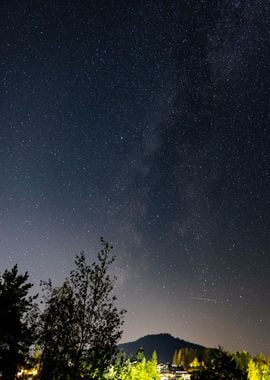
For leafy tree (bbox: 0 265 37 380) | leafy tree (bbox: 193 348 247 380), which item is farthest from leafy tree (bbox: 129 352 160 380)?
leafy tree (bbox: 0 265 37 380)

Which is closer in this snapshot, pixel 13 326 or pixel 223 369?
pixel 13 326

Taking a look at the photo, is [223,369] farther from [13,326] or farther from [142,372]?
[142,372]

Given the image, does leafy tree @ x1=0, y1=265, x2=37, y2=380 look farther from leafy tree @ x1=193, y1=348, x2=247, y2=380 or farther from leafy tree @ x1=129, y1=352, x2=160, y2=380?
leafy tree @ x1=129, y1=352, x2=160, y2=380

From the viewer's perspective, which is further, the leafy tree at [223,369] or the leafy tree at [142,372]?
the leafy tree at [142,372]

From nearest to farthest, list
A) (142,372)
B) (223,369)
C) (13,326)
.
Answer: (13,326), (223,369), (142,372)

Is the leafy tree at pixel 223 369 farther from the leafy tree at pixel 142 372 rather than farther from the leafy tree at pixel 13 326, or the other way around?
the leafy tree at pixel 142 372

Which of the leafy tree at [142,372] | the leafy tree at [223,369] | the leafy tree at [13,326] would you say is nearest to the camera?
the leafy tree at [13,326]

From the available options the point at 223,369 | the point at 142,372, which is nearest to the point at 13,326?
the point at 223,369

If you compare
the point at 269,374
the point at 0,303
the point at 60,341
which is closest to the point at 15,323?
the point at 0,303

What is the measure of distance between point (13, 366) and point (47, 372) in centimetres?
671

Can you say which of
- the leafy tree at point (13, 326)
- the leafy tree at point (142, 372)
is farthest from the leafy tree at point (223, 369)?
the leafy tree at point (142, 372)

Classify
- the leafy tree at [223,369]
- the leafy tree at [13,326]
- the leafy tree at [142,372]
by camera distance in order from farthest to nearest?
1. the leafy tree at [142,372]
2. the leafy tree at [223,369]
3. the leafy tree at [13,326]

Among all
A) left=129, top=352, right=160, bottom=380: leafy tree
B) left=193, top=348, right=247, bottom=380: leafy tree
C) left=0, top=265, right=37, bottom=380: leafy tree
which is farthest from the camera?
left=129, top=352, right=160, bottom=380: leafy tree

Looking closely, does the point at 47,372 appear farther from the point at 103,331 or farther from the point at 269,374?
the point at 269,374
